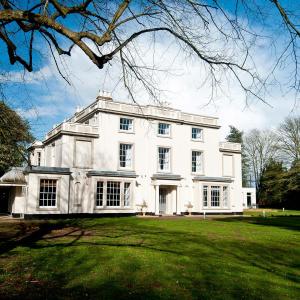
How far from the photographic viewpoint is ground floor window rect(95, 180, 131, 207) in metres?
29.0

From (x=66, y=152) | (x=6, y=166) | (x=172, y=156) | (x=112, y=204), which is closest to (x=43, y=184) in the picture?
(x=66, y=152)

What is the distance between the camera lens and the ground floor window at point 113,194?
29.0 metres

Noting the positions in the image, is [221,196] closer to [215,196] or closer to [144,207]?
[215,196]

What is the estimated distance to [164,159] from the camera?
1291 inches

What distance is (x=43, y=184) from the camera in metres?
27.0

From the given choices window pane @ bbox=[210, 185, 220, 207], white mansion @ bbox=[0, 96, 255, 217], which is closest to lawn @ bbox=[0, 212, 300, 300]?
white mansion @ bbox=[0, 96, 255, 217]

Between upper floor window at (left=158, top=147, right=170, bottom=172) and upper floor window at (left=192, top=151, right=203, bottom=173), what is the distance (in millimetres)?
2871

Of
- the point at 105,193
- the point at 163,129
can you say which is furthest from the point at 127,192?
the point at 163,129

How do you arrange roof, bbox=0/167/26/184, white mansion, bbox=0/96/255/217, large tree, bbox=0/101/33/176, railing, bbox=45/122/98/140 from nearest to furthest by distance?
large tree, bbox=0/101/33/176, roof, bbox=0/167/26/184, white mansion, bbox=0/96/255/217, railing, bbox=45/122/98/140

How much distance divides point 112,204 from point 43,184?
5.74 meters

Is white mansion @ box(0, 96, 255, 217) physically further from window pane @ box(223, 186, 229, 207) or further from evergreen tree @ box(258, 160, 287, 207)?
evergreen tree @ box(258, 160, 287, 207)

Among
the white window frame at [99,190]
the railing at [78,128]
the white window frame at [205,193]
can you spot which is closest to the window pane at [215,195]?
the white window frame at [205,193]

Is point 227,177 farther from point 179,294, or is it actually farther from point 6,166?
point 179,294

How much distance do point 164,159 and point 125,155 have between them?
3714 mm
